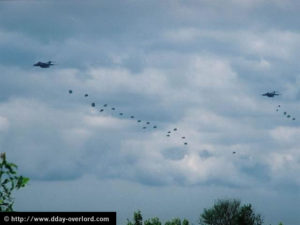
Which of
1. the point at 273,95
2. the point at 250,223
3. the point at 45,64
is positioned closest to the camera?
the point at 45,64

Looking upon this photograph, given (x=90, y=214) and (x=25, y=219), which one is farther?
(x=90, y=214)

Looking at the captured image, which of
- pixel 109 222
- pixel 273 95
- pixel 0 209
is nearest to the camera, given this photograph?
pixel 0 209

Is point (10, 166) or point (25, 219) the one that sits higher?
point (10, 166)

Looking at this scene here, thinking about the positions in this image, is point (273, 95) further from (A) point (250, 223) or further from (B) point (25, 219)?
(B) point (25, 219)

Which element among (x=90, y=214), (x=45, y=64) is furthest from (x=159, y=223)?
(x=90, y=214)

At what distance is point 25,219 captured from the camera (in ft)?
34.4

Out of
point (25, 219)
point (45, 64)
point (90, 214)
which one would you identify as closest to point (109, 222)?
point (90, 214)

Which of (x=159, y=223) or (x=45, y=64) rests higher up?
(x=45, y=64)

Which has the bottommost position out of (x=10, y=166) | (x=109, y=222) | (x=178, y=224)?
(x=109, y=222)

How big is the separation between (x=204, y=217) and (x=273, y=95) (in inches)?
1783

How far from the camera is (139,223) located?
403ft

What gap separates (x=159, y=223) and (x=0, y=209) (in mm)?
115571

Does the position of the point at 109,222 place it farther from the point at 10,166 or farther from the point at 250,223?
the point at 250,223

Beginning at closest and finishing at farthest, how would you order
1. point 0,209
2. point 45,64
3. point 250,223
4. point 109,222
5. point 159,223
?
point 0,209, point 109,222, point 45,64, point 159,223, point 250,223
